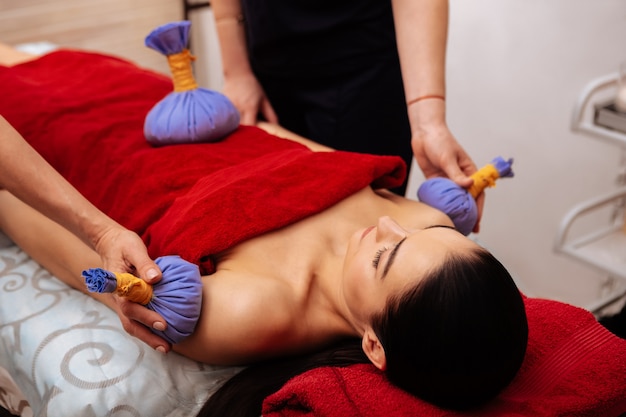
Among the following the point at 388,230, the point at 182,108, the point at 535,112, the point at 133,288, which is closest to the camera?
the point at 133,288

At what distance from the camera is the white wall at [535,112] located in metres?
2.24

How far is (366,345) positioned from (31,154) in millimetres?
705

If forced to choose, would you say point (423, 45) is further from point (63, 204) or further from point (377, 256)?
point (63, 204)

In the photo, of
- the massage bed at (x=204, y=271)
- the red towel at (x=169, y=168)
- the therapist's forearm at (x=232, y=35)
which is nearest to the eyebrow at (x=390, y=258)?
the massage bed at (x=204, y=271)

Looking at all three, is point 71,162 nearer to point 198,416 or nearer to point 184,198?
point 184,198

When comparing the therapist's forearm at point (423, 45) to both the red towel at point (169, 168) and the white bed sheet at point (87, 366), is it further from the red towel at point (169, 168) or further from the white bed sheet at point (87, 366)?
the white bed sheet at point (87, 366)

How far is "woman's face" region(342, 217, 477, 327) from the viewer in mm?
1080

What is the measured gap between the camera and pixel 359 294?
3.84 ft

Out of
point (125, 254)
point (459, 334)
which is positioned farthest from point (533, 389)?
point (125, 254)

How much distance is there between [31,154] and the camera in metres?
1.25

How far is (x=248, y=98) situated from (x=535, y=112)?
3.77 ft

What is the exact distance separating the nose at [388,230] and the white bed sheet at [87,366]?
1.26 feet

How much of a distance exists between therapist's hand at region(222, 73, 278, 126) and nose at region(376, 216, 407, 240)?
72 cm

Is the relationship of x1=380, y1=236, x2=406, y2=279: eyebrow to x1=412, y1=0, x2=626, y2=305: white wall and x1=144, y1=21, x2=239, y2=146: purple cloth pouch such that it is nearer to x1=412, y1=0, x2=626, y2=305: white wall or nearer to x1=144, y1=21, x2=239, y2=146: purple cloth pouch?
x1=144, y1=21, x2=239, y2=146: purple cloth pouch
